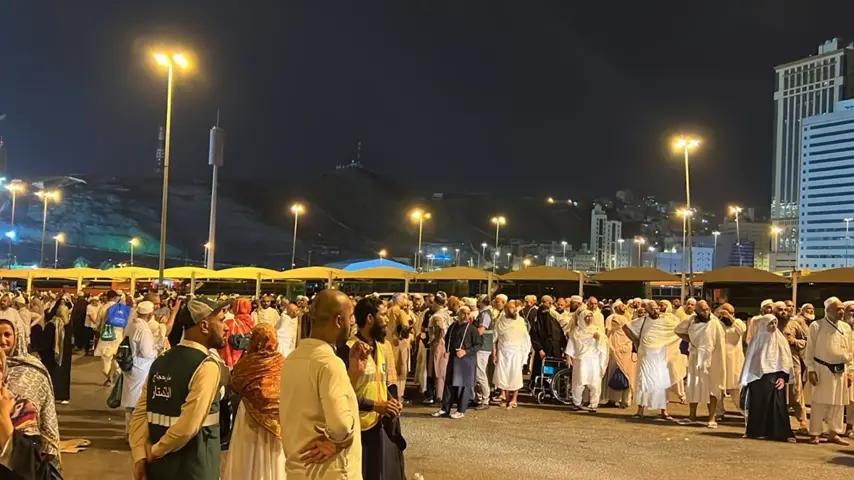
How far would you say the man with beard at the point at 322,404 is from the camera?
3.18m

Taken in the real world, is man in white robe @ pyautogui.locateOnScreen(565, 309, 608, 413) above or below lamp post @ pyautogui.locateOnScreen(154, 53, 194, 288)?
below

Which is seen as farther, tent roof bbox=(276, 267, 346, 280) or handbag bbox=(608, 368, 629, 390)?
tent roof bbox=(276, 267, 346, 280)

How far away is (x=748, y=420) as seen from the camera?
10.3 meters

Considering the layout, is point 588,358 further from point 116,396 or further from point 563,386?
point 116,396

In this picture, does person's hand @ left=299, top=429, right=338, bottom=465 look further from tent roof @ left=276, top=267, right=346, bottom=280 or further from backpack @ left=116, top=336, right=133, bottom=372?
tent roof @ left=276, top=267, right=346, bottom=280

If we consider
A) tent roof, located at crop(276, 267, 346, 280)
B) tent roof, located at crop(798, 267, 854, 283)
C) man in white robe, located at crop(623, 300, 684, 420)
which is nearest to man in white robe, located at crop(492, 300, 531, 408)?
man in white robe, located at crop(623, 300, 684, 420)

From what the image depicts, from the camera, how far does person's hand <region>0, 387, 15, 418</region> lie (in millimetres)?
2869

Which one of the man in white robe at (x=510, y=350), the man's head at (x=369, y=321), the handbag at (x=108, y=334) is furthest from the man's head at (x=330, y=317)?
the handbag at (x=108, y=334)

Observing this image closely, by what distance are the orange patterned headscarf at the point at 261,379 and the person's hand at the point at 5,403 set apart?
1.85 m

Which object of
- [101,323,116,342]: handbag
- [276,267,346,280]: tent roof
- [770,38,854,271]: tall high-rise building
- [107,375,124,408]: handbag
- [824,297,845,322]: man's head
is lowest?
[107,375,124,408]: handbag

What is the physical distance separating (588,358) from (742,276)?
12.3 meters

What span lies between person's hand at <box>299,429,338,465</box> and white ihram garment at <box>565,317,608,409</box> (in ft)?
32.3

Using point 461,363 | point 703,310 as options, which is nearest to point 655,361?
point 703,310

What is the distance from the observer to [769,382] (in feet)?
33.3
